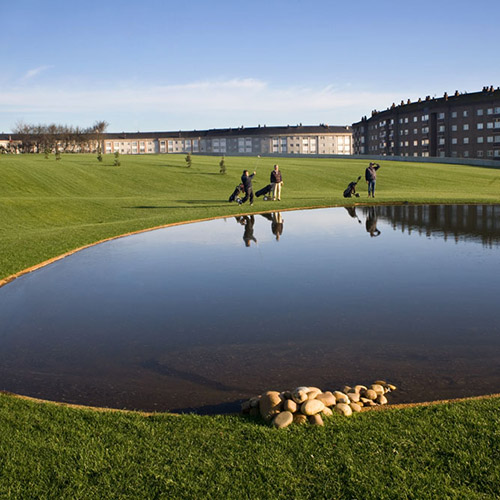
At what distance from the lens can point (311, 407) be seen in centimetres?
573

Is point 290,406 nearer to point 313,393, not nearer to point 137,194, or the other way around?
point 313,393

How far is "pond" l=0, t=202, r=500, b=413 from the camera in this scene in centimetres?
692

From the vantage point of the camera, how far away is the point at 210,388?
6.76 meters

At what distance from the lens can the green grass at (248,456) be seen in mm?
4512

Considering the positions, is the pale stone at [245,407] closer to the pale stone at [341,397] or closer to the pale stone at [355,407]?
the pale stone at [341,397]

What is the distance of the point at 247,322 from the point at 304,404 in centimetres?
349

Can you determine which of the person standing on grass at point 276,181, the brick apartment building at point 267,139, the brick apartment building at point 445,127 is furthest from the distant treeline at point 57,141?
the person standing on grass at point 276,181

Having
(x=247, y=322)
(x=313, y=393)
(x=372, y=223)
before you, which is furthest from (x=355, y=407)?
(x=372, y=223)

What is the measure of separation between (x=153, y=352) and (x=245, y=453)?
3216 mm

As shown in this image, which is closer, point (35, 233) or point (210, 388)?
point (210, 388)

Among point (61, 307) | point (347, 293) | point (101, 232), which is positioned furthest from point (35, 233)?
point (347, 293)

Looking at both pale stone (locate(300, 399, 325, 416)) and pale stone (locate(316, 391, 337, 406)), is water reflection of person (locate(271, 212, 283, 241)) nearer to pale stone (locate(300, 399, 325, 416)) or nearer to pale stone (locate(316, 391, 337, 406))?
pale stone (locate(316, 391, 337, 406))

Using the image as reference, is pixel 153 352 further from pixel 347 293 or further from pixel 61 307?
pixel 347 293

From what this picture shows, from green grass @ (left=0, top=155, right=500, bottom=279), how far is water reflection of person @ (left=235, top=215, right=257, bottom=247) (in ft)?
4.73
